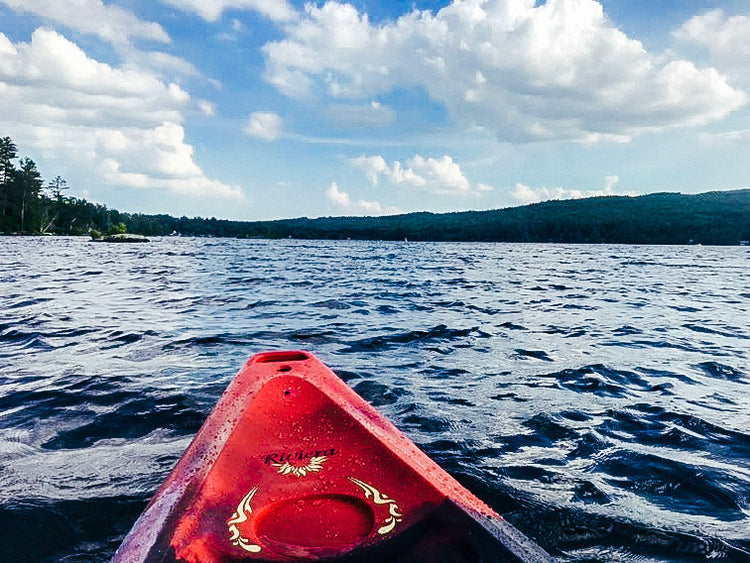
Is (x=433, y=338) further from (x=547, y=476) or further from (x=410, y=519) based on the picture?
(x=410, y=519)

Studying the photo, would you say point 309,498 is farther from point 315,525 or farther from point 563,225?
point 563,225

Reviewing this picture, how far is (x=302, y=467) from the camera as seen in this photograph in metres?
3.34

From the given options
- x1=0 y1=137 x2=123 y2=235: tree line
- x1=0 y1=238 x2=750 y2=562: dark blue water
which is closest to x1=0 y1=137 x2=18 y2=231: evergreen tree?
x1=0 y1=137 x2=123 y2=235: tree line

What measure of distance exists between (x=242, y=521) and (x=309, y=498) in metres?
0.42

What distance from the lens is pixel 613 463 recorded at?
4531 millimetres

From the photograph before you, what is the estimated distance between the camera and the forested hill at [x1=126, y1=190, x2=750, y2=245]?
10912 cm

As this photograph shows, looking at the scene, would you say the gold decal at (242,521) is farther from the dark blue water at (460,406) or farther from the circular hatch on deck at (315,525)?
the dark blue water at (460,406)

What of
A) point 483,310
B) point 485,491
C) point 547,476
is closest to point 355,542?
point 485,491

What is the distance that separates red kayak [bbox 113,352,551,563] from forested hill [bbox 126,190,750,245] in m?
120

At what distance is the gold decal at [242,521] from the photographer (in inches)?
104

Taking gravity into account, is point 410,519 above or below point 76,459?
above

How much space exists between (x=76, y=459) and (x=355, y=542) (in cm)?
301

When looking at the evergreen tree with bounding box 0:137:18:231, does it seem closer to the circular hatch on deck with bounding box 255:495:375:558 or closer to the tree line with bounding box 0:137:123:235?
the tree line with bounding box 0:137:123:235

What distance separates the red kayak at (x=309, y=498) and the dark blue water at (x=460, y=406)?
0.82 m
